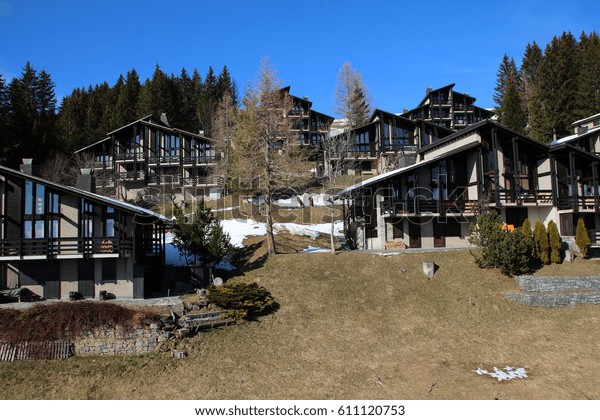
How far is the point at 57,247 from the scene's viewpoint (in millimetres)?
23484

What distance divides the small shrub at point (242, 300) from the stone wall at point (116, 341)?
12.4 feet

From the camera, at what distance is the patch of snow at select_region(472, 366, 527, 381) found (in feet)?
54.6

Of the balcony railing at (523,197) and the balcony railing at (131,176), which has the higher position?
the balcony railing at (131,176)

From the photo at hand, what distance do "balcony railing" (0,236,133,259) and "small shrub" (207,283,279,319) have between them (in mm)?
6532

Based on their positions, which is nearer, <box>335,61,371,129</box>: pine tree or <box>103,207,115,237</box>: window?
<box>103,207,115,237</box>: window

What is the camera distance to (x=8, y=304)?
2266 cm

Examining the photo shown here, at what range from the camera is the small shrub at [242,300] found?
69.1 feet

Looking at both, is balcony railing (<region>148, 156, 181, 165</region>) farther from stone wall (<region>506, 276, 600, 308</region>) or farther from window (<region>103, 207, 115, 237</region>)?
stone wall (<region>506, 276, 600, 308</region>)

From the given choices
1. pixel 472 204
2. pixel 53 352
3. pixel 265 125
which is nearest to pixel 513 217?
pixel 472 204

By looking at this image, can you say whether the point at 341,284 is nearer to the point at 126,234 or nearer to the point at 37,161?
the point at 126,234

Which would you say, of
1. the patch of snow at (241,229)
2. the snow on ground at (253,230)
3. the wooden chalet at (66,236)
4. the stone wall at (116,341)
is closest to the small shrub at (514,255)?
the snow on ground at (253,230)

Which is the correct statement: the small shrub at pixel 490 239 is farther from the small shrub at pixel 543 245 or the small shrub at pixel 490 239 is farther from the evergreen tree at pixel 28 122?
the evergreen tree at pixel 28 122

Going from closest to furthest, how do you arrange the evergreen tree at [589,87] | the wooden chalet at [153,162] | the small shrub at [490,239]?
the small shrub at [490,239] < the wooden chalet at [153,162] < the evergreen tree at [589,87]

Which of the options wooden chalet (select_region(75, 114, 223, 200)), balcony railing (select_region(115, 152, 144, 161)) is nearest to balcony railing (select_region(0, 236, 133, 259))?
wooden chalet (select_region(75, 114, 223, 200))
